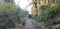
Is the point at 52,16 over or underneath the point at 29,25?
over

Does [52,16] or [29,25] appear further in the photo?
[29,25]

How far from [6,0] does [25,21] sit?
0.76 metres

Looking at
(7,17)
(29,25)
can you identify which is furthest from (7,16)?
(29,25)

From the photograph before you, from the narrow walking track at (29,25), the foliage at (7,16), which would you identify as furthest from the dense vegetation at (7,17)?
the narrow walking track at (29,25)

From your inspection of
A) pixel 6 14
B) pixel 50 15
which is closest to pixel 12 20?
pixel 6 14

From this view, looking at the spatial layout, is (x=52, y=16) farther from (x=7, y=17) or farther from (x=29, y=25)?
(x=7, y=17)

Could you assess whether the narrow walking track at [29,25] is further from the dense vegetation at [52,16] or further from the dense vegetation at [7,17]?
the dense vegetation at [7,17]

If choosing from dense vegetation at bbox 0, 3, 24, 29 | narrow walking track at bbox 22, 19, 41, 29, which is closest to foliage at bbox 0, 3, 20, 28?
dense vegetation at bbox 0, 3, 24, 29

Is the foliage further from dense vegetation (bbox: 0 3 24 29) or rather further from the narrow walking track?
the narrow walking track

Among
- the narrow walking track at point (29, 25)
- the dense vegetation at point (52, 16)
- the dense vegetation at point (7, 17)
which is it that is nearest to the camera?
the dense vegetation at point (7, 17)

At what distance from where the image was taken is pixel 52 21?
11.8 feet

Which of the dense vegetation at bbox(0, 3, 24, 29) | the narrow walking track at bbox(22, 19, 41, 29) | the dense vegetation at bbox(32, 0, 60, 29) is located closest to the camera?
the dense vegetation at bbox(0, 3, 24, 29)

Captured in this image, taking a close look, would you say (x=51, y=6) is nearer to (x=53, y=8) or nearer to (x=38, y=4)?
(x=53, y=8)

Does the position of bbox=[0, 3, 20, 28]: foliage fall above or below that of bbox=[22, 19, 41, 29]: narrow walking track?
above
